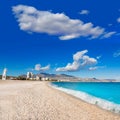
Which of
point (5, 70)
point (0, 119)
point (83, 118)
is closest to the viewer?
point (0, 119)

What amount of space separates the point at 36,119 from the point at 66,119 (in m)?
1.74

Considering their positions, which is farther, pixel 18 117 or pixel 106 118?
pixel 106 118

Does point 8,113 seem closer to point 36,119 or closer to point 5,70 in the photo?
point 36,119

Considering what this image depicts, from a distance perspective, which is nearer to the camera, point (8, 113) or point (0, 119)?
point (0, 119)

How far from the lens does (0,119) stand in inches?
469

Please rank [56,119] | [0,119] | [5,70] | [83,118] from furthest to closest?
[5,70], [83,118], [56,119], [0,119]

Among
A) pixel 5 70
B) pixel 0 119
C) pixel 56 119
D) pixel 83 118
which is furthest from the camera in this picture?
pixel 5 70

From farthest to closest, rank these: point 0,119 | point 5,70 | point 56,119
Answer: point 5,70
point 56,119
point 0,119

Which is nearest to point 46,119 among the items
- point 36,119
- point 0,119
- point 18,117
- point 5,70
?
point 36,119

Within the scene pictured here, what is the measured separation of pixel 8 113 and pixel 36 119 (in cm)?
222

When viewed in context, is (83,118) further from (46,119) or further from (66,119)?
(46,119)

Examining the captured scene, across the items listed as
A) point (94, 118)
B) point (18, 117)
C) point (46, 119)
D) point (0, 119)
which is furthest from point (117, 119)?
point (0, 119)

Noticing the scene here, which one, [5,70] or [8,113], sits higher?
[5,70]

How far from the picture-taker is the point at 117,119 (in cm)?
1451
